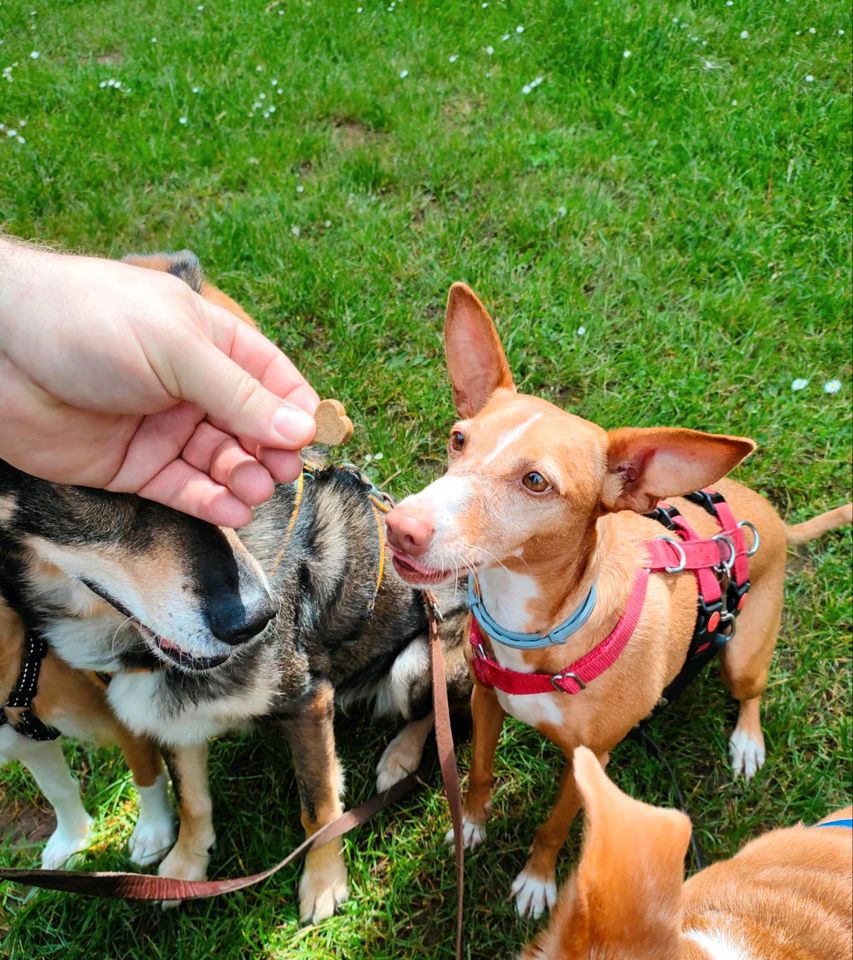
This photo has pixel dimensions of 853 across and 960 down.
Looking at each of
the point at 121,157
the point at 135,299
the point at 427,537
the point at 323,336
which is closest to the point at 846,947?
the point at 427,537

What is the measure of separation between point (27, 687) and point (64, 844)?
1.05 meters

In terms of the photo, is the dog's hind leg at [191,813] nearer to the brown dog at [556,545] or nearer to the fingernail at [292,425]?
the brown dog at [556,545]

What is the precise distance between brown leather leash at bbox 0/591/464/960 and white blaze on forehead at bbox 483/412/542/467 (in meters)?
0.93

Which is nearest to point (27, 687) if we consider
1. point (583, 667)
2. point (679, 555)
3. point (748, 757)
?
point (583, 667)

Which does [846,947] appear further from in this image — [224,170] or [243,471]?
[224,170]

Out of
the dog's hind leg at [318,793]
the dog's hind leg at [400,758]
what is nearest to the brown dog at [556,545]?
the dog's hind leg at [400,758]

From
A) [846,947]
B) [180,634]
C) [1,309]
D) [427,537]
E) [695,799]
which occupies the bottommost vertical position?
[695,799]

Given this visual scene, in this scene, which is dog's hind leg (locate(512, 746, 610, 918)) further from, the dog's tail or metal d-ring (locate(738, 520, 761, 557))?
the dog's tail

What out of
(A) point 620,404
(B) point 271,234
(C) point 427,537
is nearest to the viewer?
(C) point 427,537

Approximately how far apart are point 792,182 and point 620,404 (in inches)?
86.6

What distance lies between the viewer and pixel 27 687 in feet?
7.06

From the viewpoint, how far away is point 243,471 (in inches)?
80.0

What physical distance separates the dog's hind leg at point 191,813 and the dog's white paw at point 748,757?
2.10 meters

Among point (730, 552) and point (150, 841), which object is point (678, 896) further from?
point (150, 841)
